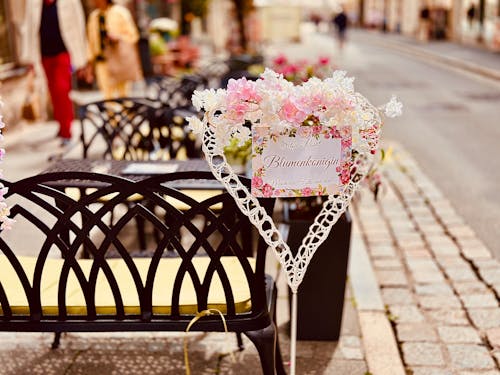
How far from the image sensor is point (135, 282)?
2758 mm

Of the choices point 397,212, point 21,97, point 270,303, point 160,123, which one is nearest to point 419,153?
point 397,212

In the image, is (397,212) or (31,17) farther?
(31,17)

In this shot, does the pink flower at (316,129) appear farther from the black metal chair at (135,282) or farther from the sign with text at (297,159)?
the black metal chair at (135,282)

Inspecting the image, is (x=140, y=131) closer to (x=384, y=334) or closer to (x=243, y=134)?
(x=384, y=334)

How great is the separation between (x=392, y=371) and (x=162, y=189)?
5.48 ft

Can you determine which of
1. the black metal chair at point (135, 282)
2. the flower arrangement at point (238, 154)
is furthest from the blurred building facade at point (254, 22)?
the black metal chair at point (135, 282)

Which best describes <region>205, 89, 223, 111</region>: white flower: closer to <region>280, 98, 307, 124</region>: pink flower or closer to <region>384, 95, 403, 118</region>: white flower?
<region>280, 98, 307, 124</region>: pink flower

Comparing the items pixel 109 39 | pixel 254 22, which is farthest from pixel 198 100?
pixel 254 22

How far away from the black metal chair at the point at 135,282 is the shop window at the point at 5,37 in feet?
25.4

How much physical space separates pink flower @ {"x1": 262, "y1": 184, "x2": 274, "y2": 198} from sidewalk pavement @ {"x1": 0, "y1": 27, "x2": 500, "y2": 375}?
1268mm

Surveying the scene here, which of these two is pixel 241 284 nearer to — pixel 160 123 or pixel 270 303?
pixel 270 303

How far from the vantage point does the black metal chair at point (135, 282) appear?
2609 millimetres

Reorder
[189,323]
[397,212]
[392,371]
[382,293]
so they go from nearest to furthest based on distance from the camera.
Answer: [189,323], [392,371], [382,293], [397,212]

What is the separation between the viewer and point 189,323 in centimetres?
Answer: 279
